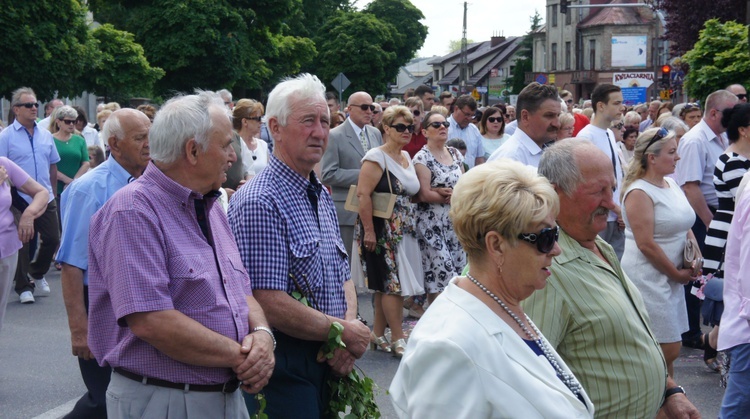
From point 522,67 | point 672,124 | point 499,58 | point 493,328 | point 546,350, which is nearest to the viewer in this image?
point 493,328

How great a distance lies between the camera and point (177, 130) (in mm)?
3539

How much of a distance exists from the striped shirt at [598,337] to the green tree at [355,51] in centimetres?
7105

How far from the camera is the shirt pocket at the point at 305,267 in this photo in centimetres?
397

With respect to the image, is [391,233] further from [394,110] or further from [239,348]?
[239,348]

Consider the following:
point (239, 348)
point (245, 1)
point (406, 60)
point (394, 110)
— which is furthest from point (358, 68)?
point (239, 348)

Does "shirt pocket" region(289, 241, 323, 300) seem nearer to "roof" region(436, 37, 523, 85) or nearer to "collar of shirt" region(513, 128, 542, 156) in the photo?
"collar of shirt" region(513, 128, 542, 156)

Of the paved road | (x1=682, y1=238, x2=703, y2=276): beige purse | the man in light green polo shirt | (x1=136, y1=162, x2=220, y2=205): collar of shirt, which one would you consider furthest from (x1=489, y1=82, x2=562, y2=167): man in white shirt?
(x1=136, y1=162, x2=220, y2=205): collar of shirt

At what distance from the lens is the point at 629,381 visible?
11.4 feet

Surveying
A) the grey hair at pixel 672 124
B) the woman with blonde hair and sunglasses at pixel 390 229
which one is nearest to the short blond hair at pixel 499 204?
the woman with blonde hair and sunglasses at pixel 390 229

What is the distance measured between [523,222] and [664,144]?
11.2ft

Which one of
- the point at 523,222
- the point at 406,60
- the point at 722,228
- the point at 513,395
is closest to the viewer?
the point at 513,395

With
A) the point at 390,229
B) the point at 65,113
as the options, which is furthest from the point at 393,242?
the point at 65,113

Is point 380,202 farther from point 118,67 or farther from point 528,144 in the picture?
point 118,67

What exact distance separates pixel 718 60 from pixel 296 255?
1231 cm
